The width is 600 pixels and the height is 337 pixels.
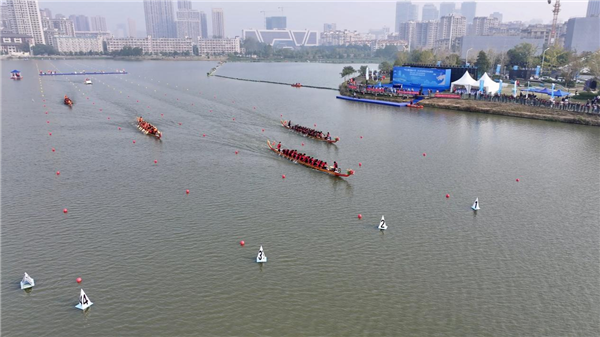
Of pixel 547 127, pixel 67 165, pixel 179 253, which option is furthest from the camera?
pixel 547 127

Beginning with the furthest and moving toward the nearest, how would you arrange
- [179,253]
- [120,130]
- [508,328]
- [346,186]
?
[120,130] < [346,186] < [179,253] < [508,328]

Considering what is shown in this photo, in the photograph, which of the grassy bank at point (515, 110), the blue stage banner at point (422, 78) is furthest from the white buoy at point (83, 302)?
the blue stage banner at point (422, 78)

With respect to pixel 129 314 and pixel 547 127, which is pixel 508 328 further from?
pixel 547 127

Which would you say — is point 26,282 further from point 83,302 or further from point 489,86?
point 489,86

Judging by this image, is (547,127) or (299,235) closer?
(299,235)

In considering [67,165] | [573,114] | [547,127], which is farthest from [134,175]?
[573,114]

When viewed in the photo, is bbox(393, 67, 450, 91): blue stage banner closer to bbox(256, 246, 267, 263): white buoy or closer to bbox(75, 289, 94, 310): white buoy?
bbox(256, 246, 267, 263): white buoy
